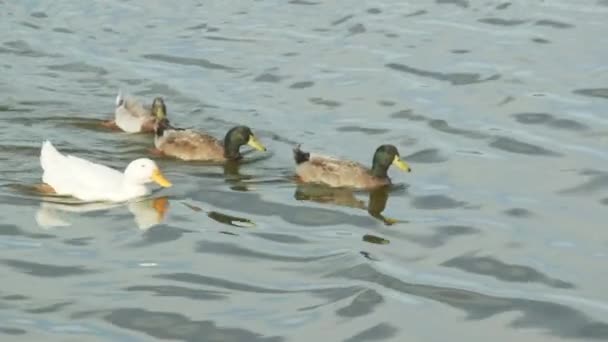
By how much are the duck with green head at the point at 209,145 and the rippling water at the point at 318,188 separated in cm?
22

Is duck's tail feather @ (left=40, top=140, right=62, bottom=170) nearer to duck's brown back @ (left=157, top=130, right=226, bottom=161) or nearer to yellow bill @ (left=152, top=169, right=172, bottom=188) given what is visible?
yellow bill @ (left=152, top=169, right=172, bottom=188)

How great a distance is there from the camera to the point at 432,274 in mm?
13039

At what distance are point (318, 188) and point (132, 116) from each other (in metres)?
3.44

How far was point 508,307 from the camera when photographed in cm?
1224

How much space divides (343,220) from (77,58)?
27.0ft

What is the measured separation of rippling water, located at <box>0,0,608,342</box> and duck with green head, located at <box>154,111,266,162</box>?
22 centimetres

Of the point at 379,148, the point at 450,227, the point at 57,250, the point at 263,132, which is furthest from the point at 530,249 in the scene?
the point at 263,132

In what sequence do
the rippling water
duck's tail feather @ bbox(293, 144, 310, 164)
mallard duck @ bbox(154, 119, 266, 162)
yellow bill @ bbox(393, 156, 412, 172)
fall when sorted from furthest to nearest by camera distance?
1. mallard duck @ bbox(154, 119, 266, 162)
2. duck's tail feather @ bbox(293, 144, 310, 164)
3. yellow bill @ bbox(393, 156, 412, 172)
4. the rippling water

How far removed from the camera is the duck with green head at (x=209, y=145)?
Answer: 17469 mm

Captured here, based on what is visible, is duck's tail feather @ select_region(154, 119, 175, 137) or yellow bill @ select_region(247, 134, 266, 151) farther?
duck's tail feather @ select_region(154, 119, 175, 137)

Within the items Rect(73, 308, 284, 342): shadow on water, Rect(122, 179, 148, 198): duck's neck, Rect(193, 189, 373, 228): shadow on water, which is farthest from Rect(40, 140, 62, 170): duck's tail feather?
Rect(73, 308, 284, 342): shadow on water

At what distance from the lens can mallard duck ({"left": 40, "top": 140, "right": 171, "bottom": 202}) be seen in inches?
607

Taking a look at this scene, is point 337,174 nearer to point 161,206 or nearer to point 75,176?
point 161,206

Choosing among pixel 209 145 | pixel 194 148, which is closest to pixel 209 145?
pixel 209 145
